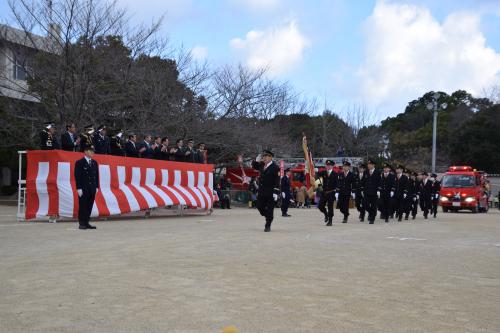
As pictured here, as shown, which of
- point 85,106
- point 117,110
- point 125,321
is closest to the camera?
point 125,321

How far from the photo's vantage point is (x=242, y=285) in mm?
6156

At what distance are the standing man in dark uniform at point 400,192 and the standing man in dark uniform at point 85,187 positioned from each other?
11.1 m

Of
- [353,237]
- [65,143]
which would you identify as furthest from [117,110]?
[353,237]

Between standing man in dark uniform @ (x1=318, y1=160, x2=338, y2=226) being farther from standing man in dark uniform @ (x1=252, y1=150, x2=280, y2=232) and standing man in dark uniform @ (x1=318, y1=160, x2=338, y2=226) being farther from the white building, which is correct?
the white building

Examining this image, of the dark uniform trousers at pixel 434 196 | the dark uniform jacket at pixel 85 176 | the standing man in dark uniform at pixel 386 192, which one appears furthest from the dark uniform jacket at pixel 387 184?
the dark uniform jacket at pixel 85 176

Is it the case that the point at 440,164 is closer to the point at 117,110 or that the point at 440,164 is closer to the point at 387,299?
the point at 117,110

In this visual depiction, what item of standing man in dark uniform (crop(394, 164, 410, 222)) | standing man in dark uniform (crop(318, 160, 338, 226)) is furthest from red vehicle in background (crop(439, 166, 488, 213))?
standing man in dark uniform (crop(318, 160, 338, 226))

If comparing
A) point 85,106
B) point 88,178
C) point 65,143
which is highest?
point 85,106

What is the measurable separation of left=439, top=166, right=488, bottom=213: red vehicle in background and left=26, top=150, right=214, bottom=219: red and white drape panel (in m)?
15.6

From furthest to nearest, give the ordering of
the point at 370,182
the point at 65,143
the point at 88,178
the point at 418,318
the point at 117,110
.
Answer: the point at 117,110
the point at 370,182
the point at 65,143
the point at 88,178
the point at 418,318

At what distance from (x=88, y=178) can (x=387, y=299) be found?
8.89 m

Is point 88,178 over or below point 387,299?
over

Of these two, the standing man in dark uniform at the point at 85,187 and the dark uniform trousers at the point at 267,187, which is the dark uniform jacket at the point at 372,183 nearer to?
the dark uniform trousers at the point at 267,187

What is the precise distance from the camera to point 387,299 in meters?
5.64
